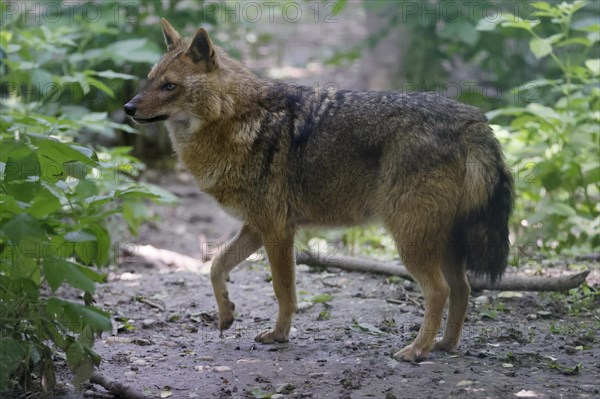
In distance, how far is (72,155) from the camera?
4418 mm

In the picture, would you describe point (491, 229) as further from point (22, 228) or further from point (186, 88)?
point (22, 228)

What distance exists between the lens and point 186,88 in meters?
5.86

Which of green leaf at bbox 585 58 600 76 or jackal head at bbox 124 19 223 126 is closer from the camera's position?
jackal head at bbox 124 19 223 126

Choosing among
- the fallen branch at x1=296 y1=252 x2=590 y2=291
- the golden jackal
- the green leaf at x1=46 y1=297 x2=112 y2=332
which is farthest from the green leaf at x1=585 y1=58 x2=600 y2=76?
the green leaf at x1=46 y1=297 x2=112 y2=332

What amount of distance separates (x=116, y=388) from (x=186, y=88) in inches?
88.1

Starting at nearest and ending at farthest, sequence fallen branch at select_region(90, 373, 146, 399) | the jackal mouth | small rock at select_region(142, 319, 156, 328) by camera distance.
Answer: fallen branch at select_region(90, 373, 146, 399)
the jackal mouth
small rock at select_region(142, 319, 156, 328)

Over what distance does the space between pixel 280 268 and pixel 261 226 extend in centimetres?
34

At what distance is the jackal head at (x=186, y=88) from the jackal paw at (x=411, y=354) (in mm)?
2169

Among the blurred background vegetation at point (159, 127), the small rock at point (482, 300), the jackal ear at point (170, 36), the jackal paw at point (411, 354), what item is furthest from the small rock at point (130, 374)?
the small rock at point (482, 300)

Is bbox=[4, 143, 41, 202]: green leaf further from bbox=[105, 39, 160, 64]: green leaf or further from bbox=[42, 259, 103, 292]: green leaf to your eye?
bbox=[105, 39, 160, 64]: green leaf

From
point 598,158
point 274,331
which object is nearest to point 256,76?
point 274,331

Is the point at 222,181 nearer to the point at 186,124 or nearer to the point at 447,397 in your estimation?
the point at 186,124

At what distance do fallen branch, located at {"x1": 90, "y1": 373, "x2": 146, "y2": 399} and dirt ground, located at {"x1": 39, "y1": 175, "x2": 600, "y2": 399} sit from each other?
0.16 m

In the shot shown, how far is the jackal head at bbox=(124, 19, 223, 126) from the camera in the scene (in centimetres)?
580
